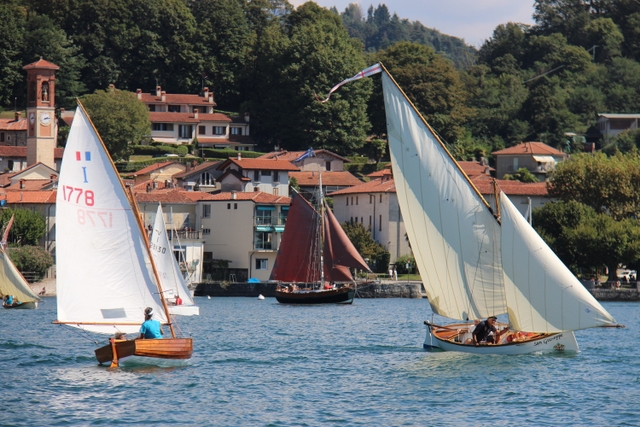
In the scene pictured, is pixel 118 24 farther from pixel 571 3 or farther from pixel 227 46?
pixel 571 3

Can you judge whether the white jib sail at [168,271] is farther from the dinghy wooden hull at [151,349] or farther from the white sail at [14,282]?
the dinghy wooden hull at [151,349]

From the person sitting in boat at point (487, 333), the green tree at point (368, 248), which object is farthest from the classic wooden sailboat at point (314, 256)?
the person sitting in boat at point (487, 333)

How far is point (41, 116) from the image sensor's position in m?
119

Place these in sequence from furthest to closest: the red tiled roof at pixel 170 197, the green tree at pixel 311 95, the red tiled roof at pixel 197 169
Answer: the green tree at pixel 311 95
the red tiled roof at pixel 197 169
the red tiled roof at pixel 170 197

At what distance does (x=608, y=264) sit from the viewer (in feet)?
287

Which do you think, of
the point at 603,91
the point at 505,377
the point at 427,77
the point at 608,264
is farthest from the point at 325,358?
the point at 603,91

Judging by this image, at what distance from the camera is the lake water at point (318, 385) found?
28.8 m

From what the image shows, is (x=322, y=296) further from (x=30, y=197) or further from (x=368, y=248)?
(x=30, y=197)

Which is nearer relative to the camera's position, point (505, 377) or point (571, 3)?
point (505, 377)

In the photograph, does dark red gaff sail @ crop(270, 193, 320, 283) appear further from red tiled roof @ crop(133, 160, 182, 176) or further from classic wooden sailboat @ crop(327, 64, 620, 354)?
classic wooden sailboat @ crop(327, 64, 620, 354)

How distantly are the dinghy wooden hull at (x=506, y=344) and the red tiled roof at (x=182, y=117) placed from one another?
324ft

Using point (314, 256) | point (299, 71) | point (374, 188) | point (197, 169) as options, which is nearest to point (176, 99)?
point (299, 71)

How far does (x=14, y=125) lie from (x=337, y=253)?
209 ft

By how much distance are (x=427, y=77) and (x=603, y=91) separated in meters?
33.8
